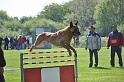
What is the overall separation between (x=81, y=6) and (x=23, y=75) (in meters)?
108

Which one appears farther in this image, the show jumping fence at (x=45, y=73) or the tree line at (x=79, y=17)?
the tree line at (x=79, y=17)

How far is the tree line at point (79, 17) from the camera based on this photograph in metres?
95.6

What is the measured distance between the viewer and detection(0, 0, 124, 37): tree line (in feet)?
314

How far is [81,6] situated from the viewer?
11831cm

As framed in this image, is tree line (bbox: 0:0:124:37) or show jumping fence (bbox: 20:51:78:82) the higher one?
tree line (bbox: 0:0:124:37)

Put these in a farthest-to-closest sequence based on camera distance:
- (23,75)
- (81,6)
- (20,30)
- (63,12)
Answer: (63,12) → (81,6) → (20,30) → (23,75)

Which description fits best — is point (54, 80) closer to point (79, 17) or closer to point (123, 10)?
point (123, 10)

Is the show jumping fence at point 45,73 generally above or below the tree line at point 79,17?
below

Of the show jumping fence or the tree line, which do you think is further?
the tree line

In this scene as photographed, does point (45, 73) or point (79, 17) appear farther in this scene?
point (79, 17)

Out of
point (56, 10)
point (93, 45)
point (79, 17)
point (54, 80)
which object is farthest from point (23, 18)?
point (54, 80)

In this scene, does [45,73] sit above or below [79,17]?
below

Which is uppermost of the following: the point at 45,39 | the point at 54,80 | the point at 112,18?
the point at 112,18

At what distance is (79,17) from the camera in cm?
11906
